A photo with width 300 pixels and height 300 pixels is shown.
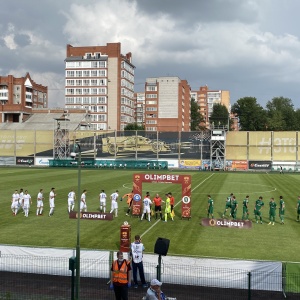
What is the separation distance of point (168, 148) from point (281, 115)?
62912mm

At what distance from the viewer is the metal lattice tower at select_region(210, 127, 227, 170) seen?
85.3m

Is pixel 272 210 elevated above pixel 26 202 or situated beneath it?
situated beneath

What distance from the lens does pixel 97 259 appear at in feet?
51.4

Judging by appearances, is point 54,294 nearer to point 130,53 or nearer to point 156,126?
point 156,126

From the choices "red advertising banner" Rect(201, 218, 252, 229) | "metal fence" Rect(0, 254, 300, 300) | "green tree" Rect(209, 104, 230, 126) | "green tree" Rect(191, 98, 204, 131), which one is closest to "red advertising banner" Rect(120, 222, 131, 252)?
"metal fence" Rect(0, 254, 300, 300)

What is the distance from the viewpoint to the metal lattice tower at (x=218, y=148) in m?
85.3

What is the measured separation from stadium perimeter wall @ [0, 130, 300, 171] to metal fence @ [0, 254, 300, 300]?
69.8m

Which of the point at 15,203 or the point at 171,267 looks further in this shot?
the point at 15,203

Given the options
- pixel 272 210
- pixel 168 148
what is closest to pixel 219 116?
pixel 168 148

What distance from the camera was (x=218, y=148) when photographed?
86.4m

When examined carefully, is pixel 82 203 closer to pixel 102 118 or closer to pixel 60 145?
pixel 60 145

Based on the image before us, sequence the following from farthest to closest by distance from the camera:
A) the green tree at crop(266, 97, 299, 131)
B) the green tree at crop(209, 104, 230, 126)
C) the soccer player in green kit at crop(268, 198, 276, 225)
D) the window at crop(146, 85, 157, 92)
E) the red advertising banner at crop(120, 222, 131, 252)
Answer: the green tree at crop(209, 104, 230, 126)
the window at crop(146, 85, 157, 92)
the green tree at crop(266, 97, 299, 131)
the soccer player in green kit at crop(268, 198, 276, 225)
the red advertising banner at crop(120, 222, 131, 252)

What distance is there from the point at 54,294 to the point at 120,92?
12175cm

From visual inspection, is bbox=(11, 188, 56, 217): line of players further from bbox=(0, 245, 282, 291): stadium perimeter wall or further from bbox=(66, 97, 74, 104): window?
bbox=(66, 97, 74, 104): window
